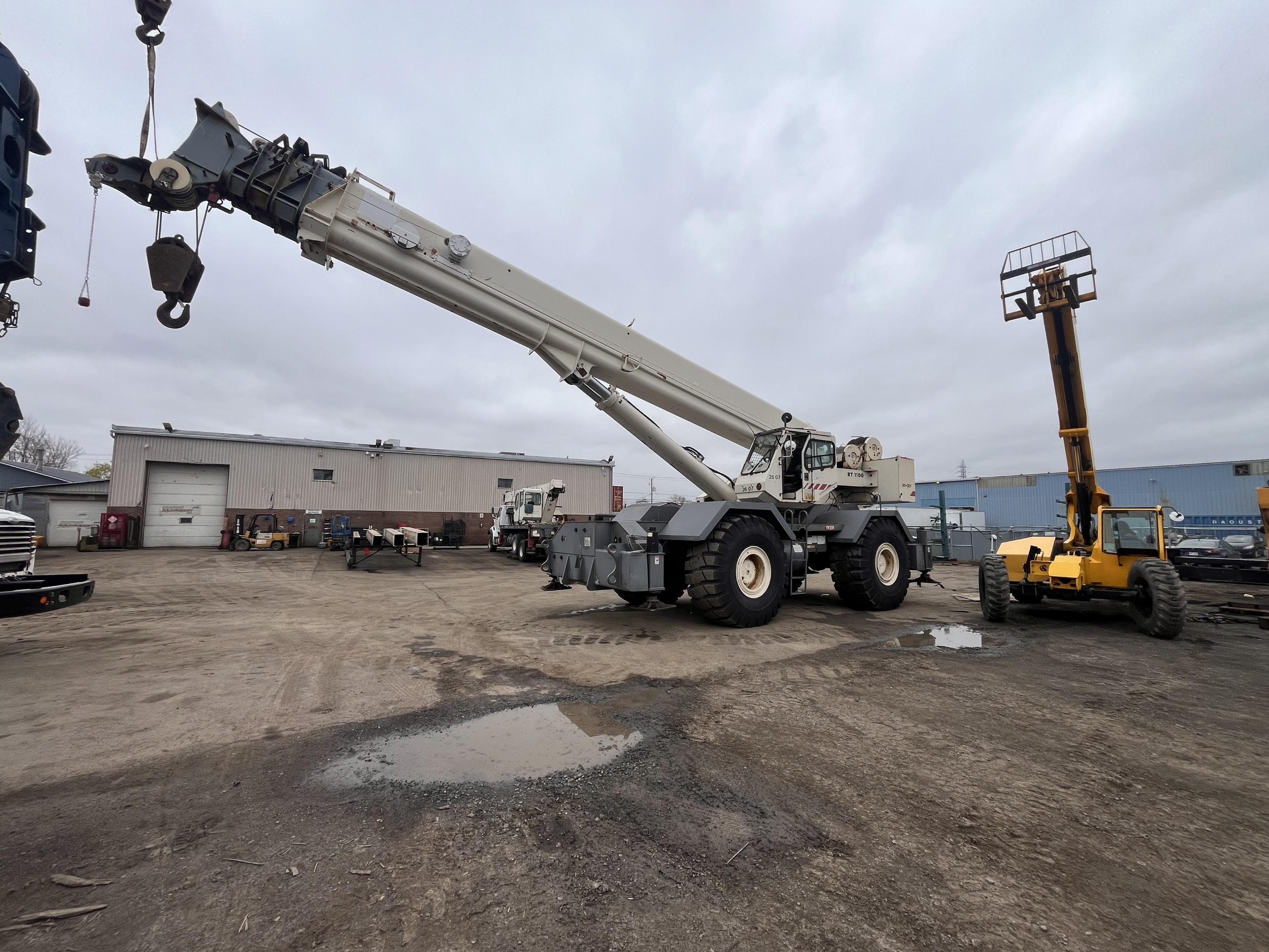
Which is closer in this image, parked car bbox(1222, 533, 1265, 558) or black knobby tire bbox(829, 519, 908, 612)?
black knobby tire bbox(829, 519, 908, 612)

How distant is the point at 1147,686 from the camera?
4918mm

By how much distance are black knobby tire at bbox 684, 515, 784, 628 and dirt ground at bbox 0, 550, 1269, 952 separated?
1.25 meters

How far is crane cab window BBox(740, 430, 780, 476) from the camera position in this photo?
31.1 ft

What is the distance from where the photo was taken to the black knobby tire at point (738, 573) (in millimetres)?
7082

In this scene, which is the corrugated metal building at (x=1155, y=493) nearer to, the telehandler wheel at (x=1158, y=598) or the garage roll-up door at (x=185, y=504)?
the telehandler wheel at (x=1158, y=598)

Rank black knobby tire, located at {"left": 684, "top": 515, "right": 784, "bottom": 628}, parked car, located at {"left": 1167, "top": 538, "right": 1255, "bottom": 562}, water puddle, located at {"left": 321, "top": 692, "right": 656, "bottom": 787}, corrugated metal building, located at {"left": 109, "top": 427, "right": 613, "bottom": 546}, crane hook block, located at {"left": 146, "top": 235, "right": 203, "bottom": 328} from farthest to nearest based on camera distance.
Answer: corrugated metal building, located at {"left": 109, "top": 427, "right": 613, "bottom": 546}
parked car, located at {"left": 1167, "top": 538, "right": 1255, "bottom": 562}
black knobby tire, located at {"left": 684, "top": 515, "right": 784, "bottom": 628}
crane hook block, located at {"left": 146, "top": 235, "right": 203, "bottom": 328}
water puddle, located at {"left": 321, "top": 692, "right": 656, "bottom": 787}

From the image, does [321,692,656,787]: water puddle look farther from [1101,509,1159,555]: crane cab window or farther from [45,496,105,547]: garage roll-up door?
[45,496,105,547]: garage roll-up door

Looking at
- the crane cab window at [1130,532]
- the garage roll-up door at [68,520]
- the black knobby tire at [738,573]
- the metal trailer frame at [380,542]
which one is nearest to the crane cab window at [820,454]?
the black knobby tire at [738,573]

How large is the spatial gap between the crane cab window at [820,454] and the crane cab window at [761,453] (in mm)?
574

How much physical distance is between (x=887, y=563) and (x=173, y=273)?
11.1m

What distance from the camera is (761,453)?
9.74 meters

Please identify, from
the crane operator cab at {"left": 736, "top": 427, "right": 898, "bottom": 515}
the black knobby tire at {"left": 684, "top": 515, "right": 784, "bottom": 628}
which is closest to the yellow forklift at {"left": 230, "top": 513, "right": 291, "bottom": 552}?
the crane operator cab at {"left": 736, "top": 427, "right": 898, "bottom": 515}

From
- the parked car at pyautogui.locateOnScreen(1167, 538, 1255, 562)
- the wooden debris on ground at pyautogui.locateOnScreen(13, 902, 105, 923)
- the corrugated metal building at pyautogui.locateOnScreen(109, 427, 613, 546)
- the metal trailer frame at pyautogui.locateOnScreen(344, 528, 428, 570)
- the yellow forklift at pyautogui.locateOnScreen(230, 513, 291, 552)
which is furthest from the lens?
the corrugated metal building at pyautogui.locateOnScreen(109, 427, 613, 546)

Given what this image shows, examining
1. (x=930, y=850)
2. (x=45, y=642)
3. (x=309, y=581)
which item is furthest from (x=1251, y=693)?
(x=309, y=581)
